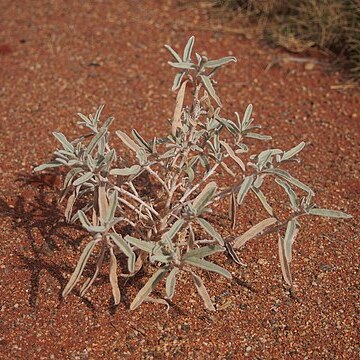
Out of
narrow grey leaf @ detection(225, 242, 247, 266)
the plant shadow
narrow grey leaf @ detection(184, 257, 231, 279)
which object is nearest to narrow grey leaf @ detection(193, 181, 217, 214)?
narrow grey leaf @ detection(184, 257, 231, 279)

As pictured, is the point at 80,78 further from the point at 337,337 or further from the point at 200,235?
the point at 337,337

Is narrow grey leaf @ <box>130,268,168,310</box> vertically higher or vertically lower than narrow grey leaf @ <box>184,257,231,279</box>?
lower

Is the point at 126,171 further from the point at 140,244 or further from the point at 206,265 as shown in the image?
the point at 206,265

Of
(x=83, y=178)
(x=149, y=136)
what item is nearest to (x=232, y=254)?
(x=83, y=178)

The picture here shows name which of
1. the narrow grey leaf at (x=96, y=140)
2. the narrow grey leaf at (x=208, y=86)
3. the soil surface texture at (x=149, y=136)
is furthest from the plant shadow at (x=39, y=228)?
the narrow grey leaf at (x=208, y=86)

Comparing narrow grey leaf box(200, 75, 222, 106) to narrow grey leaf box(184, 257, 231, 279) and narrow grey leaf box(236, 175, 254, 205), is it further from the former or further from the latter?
narrow grey leaf box(184, 257, 231, 279)

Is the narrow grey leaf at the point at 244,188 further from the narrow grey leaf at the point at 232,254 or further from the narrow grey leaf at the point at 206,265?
the narrow grey leaf at the point at 232,254
